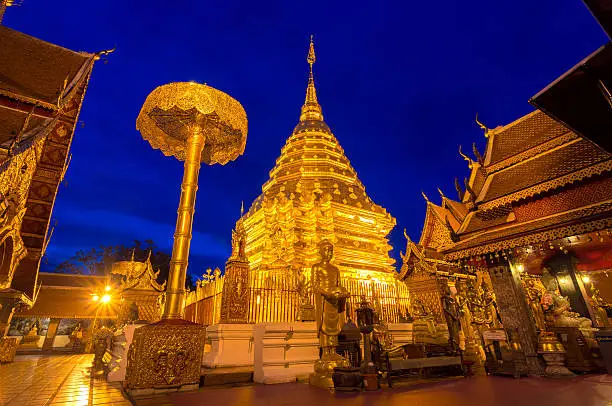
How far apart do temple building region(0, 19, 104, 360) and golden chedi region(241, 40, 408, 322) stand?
29.9 ft

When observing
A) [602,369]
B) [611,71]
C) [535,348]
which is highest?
[611,71]

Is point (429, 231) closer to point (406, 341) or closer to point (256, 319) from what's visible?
point (406, 341)

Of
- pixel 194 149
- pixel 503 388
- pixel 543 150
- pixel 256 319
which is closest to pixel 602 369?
pixel 503 388

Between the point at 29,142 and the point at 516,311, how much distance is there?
38.7 ft

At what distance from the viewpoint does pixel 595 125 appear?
118 inches

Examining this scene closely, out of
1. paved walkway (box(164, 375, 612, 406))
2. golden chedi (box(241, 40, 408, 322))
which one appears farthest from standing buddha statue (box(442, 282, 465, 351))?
golden chedi (box(241, 40, 408, 322))

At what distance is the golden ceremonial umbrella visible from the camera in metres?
5.21

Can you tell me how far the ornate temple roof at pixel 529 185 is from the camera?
6.09 m

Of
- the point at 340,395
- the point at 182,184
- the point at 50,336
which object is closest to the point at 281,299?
the point at 182,184

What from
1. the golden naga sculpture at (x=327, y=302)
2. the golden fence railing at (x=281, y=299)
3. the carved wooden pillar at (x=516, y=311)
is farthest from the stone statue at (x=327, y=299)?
the carved wooden pillar at (x=516, y=311)

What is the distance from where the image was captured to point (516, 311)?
22.5ft

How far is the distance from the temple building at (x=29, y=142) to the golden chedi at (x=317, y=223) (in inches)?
358

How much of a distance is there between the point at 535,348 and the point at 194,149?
843 cm

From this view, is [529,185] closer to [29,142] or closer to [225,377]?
[225,377]
